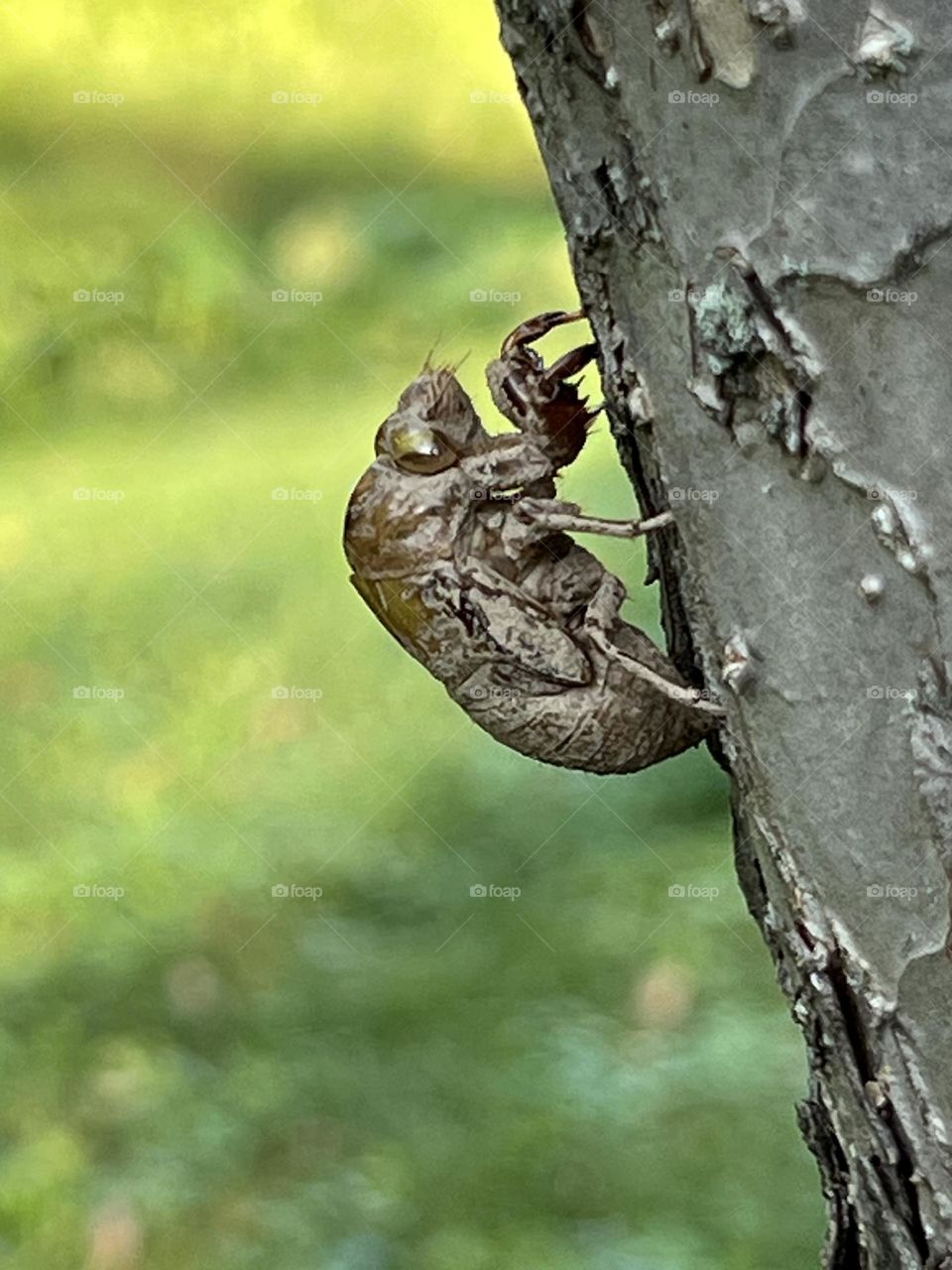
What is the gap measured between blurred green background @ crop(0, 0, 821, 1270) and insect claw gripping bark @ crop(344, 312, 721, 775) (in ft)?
2.55

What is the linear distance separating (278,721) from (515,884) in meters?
0.42

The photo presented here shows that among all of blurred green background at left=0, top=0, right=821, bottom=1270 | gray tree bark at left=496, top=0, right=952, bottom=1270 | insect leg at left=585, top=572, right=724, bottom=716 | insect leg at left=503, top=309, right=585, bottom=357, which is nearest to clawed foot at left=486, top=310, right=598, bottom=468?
insect leg at left=503, top=309, right=585, bottom=357

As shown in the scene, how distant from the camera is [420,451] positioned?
1314 millimetres

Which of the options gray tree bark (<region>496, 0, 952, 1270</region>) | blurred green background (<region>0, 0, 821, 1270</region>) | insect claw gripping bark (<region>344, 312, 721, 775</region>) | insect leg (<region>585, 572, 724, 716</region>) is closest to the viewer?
gray tree bark (<region>496, 0, 952, 1270</region>)

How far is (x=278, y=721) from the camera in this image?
7.49 feet

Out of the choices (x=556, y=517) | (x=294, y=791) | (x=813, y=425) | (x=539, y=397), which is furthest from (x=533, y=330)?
(x=294, y=791)

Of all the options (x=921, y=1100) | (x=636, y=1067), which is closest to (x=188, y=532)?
(x=636, y=1067)

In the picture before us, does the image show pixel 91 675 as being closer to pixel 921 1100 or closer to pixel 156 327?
pixel 156 327

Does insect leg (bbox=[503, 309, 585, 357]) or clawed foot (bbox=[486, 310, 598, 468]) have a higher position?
insect leg (bbox=[503, 309, 585, 357])

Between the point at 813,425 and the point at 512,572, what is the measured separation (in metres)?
0.52

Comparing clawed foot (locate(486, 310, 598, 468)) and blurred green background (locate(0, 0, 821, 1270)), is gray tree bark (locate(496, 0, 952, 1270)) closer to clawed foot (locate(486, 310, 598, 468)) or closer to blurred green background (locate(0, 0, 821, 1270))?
clawed foot (locate(486, 310, 598, 468))

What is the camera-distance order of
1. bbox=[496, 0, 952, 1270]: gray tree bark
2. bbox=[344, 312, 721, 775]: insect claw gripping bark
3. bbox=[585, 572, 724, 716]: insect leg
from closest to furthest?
bbox=[496, 0, 952, 1270]: gray tree bark, bbox=[585, 572, 724, 716]: insect leg, bbox=[344, 312, 721, 775]: insect claw gripping bark

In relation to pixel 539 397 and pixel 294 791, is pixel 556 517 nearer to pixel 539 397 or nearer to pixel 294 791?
pixel 539 397

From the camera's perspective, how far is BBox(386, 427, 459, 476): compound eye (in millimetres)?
1316
